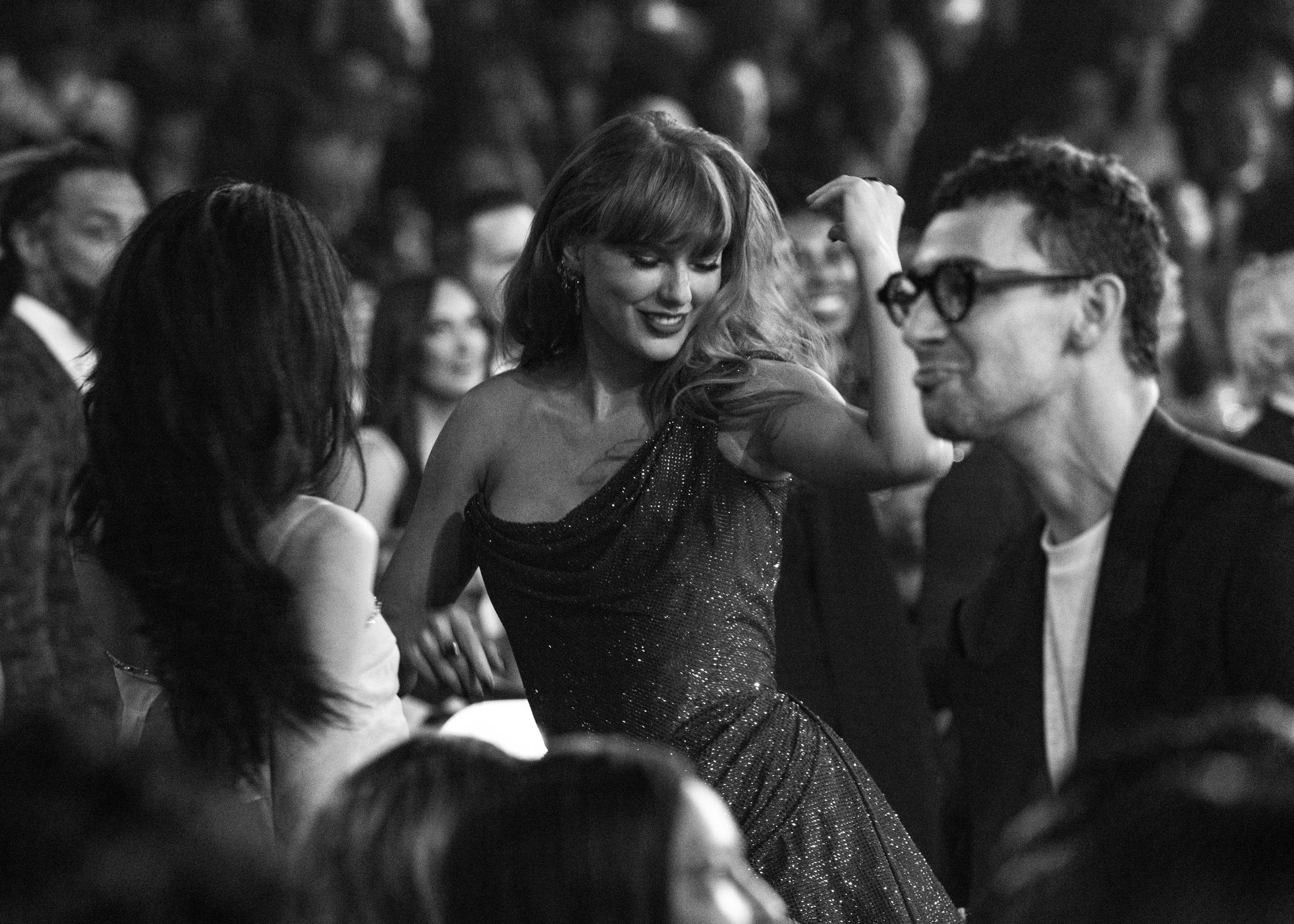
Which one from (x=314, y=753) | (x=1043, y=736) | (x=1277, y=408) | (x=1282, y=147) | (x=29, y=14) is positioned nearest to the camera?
(x=314, y=753)

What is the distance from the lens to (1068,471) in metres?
2.52

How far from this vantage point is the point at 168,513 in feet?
6.04

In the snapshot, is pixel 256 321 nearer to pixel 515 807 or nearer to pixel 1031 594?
pixel 515 807

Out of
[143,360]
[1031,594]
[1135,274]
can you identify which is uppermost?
[143,360]

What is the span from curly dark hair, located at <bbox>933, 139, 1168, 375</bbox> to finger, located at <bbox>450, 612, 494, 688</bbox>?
91 centimetres

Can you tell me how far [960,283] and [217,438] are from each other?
1.09 m

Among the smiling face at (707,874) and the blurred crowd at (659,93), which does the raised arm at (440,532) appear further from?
the blurred crowd at (659,93)

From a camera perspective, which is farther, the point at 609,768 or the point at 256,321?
the point at 256,321

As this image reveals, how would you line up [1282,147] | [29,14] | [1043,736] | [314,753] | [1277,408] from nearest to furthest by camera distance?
1. [314,753]
2. [1043,736]
3. [1277,408]
4. [29,14]
5. [1282,147]

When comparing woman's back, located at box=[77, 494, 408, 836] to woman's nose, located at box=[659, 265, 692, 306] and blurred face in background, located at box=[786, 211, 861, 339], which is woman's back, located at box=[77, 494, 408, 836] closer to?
woman's nose, located at box=[659, 265, 692, 306]

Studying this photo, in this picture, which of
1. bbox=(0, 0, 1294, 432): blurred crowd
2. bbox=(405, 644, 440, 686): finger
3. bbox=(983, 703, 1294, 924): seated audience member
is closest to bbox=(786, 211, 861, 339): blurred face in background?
bbox=(0, 0, 1294, 432): blurred crowd

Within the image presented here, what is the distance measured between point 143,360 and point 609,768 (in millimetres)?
837

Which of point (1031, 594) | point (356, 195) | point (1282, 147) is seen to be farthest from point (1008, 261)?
point (1282, 147)

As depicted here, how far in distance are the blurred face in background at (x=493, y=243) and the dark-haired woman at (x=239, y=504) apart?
120 inches
